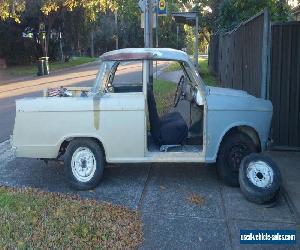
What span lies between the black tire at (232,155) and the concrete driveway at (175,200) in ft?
0.54

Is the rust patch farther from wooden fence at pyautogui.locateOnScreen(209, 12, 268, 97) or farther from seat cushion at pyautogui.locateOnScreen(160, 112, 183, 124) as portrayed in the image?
wooden fence at pyautogui.locateOnScreen(209, 12, 268, 97)

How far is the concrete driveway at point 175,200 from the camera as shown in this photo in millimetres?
5117

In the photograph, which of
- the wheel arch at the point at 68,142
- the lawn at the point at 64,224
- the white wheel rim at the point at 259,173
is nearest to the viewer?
the lawn at the point at 64,224

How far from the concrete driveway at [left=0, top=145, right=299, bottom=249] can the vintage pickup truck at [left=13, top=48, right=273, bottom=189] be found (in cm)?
39

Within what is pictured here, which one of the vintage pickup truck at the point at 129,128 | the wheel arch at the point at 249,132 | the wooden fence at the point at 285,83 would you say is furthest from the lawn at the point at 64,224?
the wooden fence at the point at 285,83

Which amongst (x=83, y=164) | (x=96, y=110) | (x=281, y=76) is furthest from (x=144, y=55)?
(x=281, y=76)

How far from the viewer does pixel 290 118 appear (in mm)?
8484

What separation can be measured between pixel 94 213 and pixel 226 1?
49.1 ft

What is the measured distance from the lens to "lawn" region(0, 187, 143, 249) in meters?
4.69

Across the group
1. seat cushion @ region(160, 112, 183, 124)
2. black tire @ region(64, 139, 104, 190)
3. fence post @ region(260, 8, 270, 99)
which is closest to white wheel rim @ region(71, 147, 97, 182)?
black tire @ region(64, 139, 104, 190)

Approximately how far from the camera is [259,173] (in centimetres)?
622

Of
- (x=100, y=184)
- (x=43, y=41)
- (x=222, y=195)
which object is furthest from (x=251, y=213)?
(x=43, y=41)

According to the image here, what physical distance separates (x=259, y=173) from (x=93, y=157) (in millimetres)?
2182

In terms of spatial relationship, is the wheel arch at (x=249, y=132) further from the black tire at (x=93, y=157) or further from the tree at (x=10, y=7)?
the tree at (x=10, y=7)
